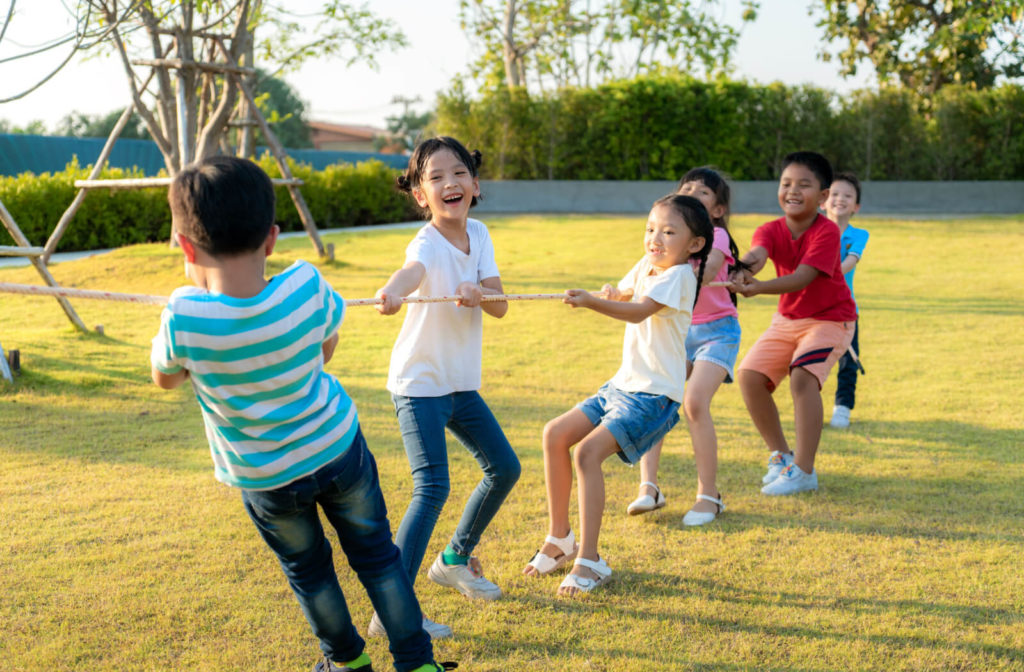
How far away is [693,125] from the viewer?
20938mm

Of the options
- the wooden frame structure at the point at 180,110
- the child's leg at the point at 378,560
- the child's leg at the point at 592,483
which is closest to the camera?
the child's leg at the point at 378,560

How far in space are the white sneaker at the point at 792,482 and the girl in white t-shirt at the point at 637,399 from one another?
0.98 metres

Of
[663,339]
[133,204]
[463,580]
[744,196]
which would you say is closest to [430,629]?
[463,580]

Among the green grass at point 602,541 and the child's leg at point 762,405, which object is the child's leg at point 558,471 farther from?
the child's leg at point 762,405

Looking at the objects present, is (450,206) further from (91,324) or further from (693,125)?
(693,125)

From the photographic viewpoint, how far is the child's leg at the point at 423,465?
2885mm

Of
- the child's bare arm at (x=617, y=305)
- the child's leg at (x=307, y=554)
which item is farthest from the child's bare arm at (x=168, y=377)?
the child's bare arm at (x=617, y=305)

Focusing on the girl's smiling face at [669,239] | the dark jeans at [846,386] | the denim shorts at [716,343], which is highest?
the girl's smiling face at [669,239]

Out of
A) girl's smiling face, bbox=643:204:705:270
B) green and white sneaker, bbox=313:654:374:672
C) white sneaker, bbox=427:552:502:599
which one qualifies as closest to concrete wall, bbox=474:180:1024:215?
girl's smiling face, bbox=643:204:705:270

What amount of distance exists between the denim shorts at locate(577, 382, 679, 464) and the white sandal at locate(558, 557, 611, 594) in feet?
1.21

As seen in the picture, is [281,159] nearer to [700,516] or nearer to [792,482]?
[792,482]

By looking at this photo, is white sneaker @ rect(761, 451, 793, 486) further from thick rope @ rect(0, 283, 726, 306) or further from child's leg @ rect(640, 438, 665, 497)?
thick rope @ rect(0, 283, 726, 306)

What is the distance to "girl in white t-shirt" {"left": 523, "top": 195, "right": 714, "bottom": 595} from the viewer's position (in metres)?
3.27

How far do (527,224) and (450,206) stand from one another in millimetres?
14799
